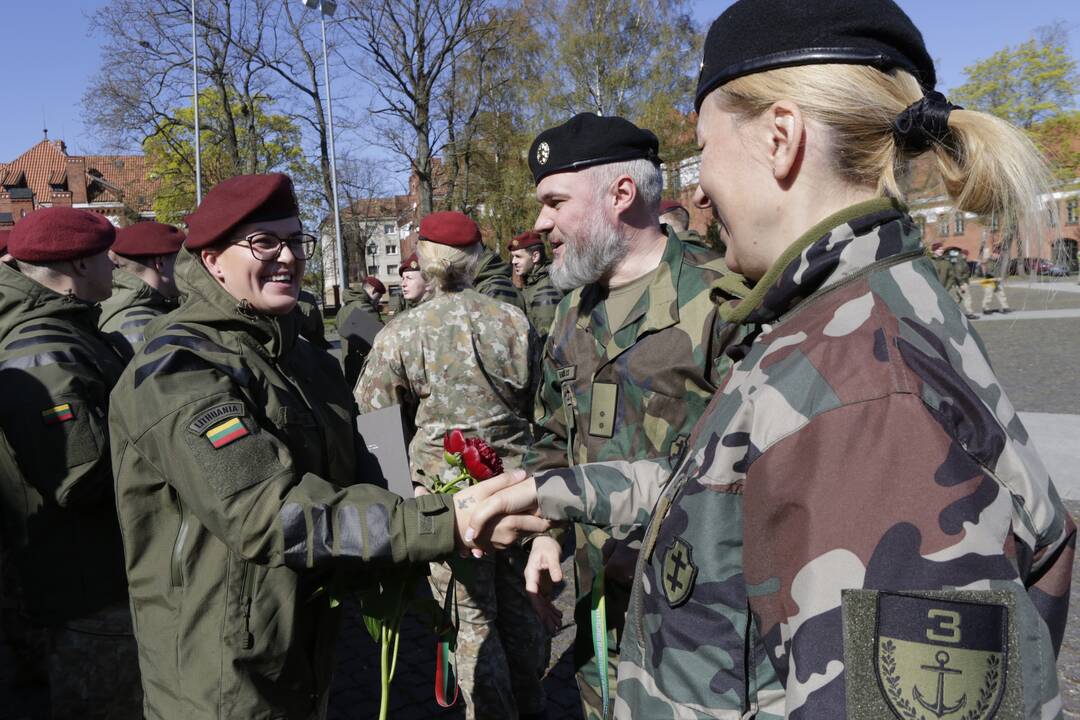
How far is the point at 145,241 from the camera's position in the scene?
220 inches

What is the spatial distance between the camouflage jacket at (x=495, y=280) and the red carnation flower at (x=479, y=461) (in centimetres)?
489

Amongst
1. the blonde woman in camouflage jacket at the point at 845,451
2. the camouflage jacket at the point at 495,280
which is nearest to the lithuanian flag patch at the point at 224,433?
the blonde woman in camouflage jacket at the point at 845,451

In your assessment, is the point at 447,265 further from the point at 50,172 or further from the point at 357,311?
the point at 50,172

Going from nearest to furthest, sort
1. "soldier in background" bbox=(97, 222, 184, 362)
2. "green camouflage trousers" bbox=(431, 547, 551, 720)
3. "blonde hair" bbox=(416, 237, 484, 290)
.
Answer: "green camouflage trousers" bbox=(431, 547, 551, 720) < "blonde hair" bbox=(416, 237, 484, 290) < "soldier in background" bbox=(97, 222, 184, 362)

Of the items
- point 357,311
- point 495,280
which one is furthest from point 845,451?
point 495,280

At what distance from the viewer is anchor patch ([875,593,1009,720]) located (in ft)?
2.73

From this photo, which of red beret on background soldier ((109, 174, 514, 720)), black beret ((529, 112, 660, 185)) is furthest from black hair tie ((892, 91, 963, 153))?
black beret ((529, 112, 660, 185))

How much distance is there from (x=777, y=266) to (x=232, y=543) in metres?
1.49

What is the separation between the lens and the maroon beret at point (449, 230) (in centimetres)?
424

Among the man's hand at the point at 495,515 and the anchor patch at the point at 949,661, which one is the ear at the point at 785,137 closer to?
the anchor patch at the point at 949,661

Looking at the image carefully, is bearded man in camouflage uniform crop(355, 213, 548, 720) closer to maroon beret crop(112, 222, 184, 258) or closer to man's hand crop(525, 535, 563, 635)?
man's hand crop(525, 535, 563, 635)

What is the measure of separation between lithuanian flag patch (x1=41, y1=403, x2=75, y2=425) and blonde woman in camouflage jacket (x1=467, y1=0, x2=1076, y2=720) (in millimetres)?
2600

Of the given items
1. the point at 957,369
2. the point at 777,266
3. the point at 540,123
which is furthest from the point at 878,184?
the point at 540,123

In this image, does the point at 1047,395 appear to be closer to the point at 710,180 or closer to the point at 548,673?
the point at 548,673
